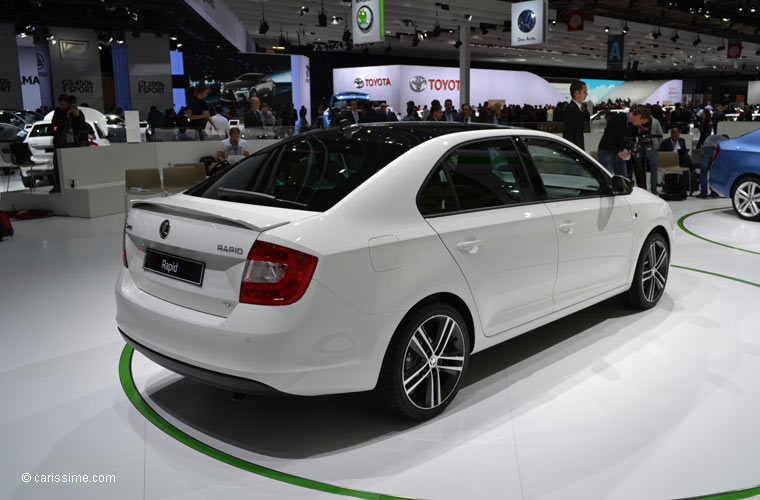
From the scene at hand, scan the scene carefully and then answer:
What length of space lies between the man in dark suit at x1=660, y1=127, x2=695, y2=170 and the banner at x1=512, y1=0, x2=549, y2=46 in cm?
451

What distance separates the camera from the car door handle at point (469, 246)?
3072mm

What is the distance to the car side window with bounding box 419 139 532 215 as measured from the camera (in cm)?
311

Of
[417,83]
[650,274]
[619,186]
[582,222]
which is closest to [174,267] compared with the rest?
[582,222]

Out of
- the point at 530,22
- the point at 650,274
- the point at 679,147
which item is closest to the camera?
the point at 650,274

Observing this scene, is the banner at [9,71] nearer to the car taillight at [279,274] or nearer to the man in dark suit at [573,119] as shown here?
the man in dark suit at [573,119]

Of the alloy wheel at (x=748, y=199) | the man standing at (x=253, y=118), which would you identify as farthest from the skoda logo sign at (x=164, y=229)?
the man standing at (x=253, y=118)

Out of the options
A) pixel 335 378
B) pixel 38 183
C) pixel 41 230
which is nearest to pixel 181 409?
pixel 335 378

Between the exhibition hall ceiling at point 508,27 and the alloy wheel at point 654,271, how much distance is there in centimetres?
1519

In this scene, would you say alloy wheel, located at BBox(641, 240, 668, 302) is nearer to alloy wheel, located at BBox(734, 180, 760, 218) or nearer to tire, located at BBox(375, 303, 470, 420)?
tire, located at BBox(375, 303, 470, 420)

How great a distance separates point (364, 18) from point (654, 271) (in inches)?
392

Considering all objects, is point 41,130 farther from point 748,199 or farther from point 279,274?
point 279,274

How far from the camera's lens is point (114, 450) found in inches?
113

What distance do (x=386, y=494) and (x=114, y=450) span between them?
4.08ft

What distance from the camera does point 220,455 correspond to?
2805 mm
